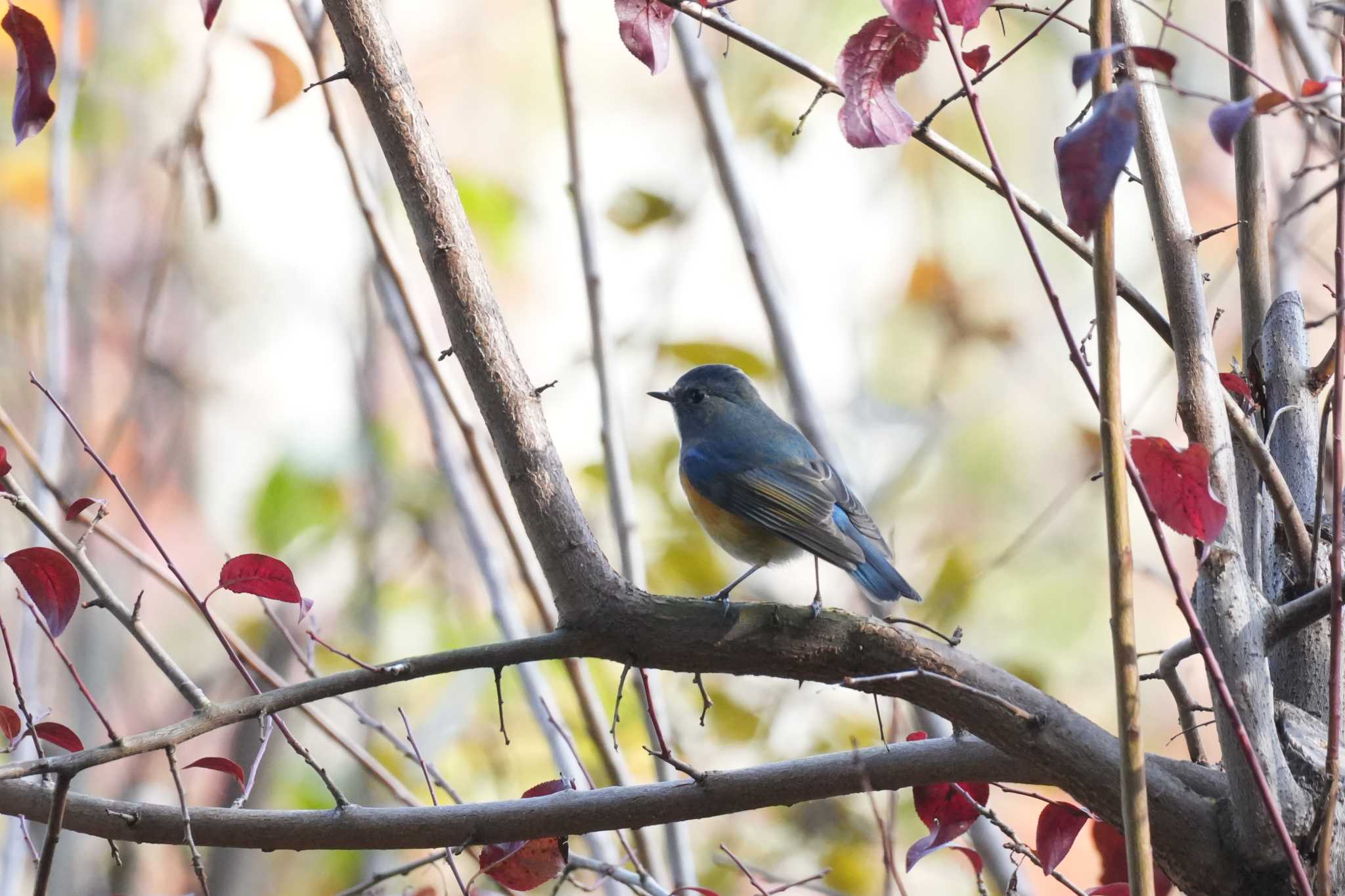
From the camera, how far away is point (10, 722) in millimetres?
1344

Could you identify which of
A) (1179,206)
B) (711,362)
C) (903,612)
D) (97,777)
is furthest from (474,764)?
(1179,206)

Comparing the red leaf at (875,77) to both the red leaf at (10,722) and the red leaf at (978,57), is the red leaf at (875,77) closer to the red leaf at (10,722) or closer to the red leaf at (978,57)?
the red leaf at (978,57)

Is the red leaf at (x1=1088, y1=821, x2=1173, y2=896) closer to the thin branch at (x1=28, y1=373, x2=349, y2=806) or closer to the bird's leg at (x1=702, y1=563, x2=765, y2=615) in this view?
the bird's leg at (x1=702, y1=563, x2=765, y2=615)

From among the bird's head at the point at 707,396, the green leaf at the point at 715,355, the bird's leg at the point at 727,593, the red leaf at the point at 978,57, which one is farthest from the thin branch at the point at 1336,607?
the bird's head at the point at 707,396

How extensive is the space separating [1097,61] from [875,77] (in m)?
0.47

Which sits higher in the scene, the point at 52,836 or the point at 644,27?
the point at 644,27

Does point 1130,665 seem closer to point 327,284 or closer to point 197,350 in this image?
point 327,284

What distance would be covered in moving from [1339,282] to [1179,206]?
0.42 m

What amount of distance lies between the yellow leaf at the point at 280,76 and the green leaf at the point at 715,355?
1151 millimetres

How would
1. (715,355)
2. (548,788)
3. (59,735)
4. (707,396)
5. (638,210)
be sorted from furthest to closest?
(707,396), (638,210), (715,355), (548,788), (59,735)

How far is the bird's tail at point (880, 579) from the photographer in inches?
91.0

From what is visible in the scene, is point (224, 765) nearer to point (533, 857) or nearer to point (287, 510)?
point (533, 857)

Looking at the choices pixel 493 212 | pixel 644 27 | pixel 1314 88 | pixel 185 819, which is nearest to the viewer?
pixel 1314 88

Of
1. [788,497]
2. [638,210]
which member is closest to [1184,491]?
[788,497]
